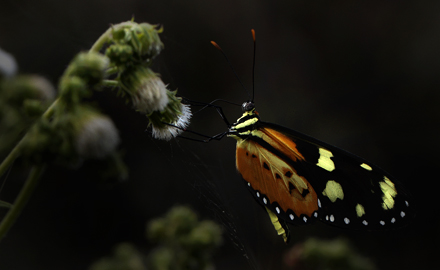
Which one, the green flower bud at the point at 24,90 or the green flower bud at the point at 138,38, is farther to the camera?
the green flower bud at the point at 138,38

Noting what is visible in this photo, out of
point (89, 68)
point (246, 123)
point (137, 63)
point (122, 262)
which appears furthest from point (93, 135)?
point (246, 123)

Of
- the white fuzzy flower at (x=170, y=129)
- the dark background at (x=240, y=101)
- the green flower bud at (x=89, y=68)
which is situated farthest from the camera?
the dark background at (x=240, y=101)

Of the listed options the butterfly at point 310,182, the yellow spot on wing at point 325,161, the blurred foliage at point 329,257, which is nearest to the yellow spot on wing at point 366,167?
the butterfly at point 310,182

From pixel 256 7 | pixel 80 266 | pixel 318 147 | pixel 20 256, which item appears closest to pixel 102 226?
pixel 80 266

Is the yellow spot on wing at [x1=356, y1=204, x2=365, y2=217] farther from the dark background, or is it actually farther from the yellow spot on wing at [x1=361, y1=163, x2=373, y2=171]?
the dark background

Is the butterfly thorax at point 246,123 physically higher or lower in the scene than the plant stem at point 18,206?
higher

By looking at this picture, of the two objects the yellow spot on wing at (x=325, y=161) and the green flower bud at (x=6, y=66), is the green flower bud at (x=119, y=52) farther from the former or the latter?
the yellow spot on wing at (x=325, y=161)

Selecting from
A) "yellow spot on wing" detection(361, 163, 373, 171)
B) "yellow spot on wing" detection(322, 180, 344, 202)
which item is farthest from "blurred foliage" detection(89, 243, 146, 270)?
"yellow spot on wing" detection(361, 163, 373, 171)

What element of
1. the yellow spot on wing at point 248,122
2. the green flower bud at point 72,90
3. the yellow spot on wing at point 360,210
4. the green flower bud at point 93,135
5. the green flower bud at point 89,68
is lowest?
the yellow spot on wing at point 360,210

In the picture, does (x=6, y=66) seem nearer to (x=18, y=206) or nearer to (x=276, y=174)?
(x=18, y=206)
